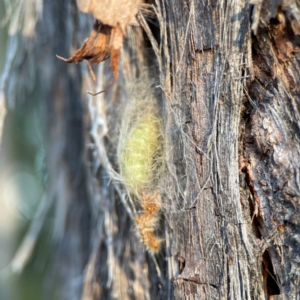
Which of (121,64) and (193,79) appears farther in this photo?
(121,64)

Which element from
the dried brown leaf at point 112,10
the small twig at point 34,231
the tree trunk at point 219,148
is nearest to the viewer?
the tree trunk at point 219,148

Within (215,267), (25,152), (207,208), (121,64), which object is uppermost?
(25,152)

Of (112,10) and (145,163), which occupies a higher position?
(112,10)

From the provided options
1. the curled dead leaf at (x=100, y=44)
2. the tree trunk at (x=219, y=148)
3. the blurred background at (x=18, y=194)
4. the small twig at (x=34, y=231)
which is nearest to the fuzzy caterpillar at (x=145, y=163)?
the tree trunk at (x=219, y=148)

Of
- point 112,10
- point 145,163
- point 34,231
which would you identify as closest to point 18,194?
point 34,231

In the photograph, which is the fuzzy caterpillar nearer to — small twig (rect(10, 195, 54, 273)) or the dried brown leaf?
the dried brown leaf

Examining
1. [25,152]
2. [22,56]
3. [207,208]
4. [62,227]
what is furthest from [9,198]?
[207,208]

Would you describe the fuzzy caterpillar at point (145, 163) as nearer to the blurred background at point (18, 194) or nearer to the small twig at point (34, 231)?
the small twig at point (34, 231)

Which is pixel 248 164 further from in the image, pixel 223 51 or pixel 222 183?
pixel 223 51

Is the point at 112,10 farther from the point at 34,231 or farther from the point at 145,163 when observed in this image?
the point at 34,231
